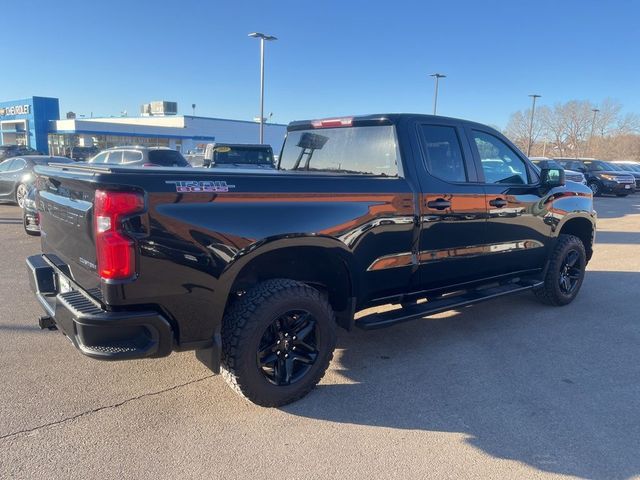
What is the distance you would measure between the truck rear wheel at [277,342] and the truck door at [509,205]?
206cm

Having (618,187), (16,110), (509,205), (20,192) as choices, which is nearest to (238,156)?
(20,192)

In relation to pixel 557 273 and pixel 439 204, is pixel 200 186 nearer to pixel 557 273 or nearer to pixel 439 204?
pixel 439 204

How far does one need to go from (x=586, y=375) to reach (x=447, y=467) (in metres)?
1.88

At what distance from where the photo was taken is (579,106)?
71.7 m

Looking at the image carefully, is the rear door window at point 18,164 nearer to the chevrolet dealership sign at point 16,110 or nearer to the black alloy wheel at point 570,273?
the black alloy wheel at point 570,273

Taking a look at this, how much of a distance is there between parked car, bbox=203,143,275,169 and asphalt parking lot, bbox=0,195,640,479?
888cm

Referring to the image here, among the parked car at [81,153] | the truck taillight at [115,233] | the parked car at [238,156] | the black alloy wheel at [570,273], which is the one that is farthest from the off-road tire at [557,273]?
the parked car at [81,153]

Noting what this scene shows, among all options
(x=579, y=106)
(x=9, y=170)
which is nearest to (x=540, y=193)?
(x=9, y=170)

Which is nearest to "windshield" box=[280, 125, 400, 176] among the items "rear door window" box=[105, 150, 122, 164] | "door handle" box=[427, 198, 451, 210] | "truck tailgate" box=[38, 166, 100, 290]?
"door handle" box=[427, 198, 451, 210]

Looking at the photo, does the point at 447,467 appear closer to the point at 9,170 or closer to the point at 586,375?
the point at 586,375

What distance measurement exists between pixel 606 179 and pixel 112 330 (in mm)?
26221

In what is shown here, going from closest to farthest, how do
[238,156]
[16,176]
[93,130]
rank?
[16,176] → [238,156] → [93,130]

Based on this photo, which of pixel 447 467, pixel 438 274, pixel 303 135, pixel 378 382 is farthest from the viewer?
pixel 303 135

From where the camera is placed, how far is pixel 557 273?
221 inches
